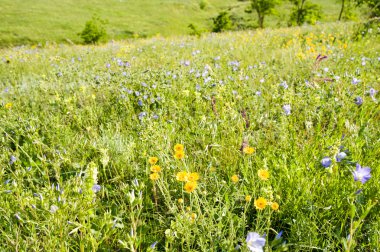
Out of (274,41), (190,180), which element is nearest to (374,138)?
(190,180)

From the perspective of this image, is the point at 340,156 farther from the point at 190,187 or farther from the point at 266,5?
the point at 266,5

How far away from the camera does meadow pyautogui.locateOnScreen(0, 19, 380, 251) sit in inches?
48.9

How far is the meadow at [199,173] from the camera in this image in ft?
4.08

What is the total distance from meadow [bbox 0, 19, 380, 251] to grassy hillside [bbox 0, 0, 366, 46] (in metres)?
28.9

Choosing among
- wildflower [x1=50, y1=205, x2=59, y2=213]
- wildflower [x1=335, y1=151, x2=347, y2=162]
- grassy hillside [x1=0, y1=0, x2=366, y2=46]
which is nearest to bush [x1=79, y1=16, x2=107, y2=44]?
grassy hillside [x1=0, y1=0, x2=366, y2=46]

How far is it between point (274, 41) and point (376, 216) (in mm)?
6733

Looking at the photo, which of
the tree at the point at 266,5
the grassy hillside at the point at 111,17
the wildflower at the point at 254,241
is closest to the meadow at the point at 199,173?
the wildflower at the point at 254,241

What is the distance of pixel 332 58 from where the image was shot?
428 centimetres

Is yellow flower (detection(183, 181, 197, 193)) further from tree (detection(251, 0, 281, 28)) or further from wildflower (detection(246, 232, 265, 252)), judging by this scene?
tree (detection(251, 0, 281, 28))

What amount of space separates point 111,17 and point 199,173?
43330 millimetres

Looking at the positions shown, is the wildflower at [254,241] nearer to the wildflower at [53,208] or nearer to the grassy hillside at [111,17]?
the wildflower at [53,208]

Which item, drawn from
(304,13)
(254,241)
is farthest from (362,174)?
(304,13)

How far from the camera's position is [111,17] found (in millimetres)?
40312

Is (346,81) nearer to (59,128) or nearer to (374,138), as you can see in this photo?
(374,138)
